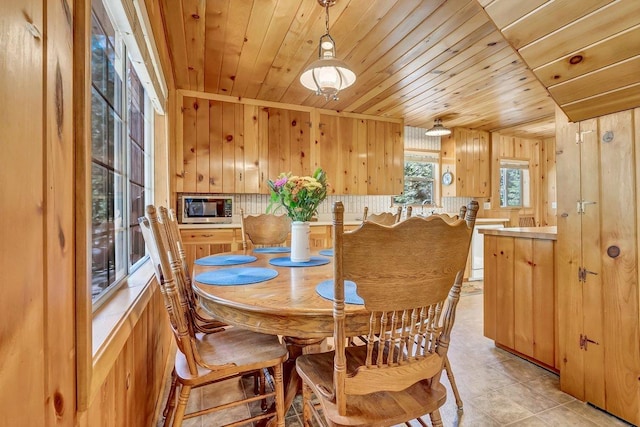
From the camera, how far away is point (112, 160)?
1.41 meters

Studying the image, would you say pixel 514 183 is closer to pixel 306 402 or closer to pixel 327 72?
pixel 327 72

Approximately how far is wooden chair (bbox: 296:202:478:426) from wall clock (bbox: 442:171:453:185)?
14.1 feet

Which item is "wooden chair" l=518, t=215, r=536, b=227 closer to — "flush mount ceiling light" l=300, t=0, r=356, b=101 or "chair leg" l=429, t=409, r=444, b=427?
"flush mount ceiling light" l=300, t=0, r=356, b=101

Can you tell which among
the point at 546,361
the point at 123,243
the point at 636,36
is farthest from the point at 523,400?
the point at 123,243

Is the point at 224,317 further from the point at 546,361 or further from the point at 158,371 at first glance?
the point at 546,361

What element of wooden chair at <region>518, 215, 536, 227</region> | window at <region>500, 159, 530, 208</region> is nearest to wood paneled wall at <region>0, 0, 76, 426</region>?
window at <region>500, 159, 530, 208</region>

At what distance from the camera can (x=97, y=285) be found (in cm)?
115

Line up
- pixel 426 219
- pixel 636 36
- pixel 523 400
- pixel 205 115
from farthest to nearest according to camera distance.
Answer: pixel 205 115
pixel 523 400
pixel 636 36
pixel 426 219

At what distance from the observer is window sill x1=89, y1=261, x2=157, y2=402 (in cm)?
74

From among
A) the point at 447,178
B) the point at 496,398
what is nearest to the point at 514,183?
the point at 447,178

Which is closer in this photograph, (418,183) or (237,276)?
(237,276)

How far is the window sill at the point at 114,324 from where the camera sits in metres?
0.74

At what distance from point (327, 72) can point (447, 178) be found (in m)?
3.78

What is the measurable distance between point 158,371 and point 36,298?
5.34ft
